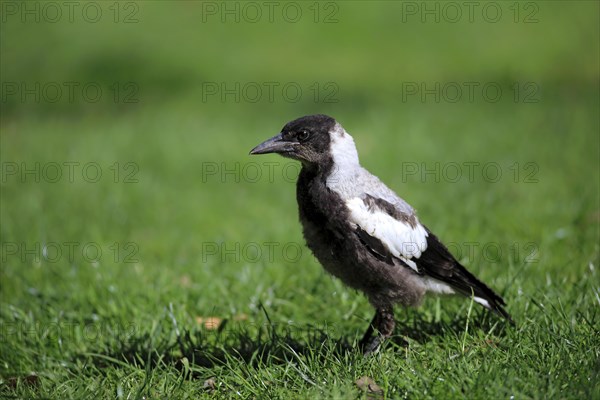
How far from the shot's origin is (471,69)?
10711 mm

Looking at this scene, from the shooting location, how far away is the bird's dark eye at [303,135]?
3.85 meters

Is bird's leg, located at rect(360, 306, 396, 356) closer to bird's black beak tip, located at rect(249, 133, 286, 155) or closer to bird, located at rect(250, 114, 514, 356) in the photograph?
bird, located at rect(250, 114, 514, 356)

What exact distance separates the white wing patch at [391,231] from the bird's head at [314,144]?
280mm

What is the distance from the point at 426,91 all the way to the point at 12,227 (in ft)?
20.4

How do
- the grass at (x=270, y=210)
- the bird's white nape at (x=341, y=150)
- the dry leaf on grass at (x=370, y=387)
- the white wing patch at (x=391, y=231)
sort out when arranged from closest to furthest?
the dry leaf on grass at (x=370, y=387), the grass at (x=270, y=210), the white wing patch at (x=391, y=231), the bird's white nape at (x=341, y=150)

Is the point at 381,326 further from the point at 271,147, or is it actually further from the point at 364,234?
the point at 271,147

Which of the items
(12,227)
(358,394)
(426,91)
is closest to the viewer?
(358,394)

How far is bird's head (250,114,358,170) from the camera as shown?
3842 mm

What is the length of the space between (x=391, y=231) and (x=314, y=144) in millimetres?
625

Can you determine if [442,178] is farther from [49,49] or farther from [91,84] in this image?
[49,49]

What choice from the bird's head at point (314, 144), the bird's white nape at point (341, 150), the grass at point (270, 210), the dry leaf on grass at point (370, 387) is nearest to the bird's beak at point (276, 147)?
the bird's head at point (314, 144)

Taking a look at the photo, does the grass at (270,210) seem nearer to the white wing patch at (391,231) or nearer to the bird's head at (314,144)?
the white wing patch at (391,231)

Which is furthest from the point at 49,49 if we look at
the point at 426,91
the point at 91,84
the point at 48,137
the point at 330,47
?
the point at 426,91

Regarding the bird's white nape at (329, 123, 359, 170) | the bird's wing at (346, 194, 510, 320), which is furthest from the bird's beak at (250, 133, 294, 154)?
the bird's wing at (346, 194, 510, 320)
